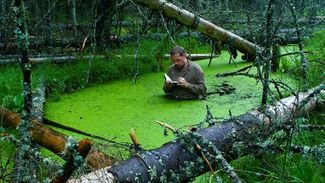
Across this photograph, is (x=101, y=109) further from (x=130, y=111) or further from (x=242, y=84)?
(x=242, y=84)

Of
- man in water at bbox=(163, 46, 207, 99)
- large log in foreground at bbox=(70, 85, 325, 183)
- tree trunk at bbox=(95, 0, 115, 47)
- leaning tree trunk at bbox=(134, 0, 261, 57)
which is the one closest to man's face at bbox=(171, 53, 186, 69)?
man in water at bbox=(163, 46, 207, 99)

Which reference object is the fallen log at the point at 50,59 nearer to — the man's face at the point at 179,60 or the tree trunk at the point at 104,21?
the tree trunk at the point at 104,21

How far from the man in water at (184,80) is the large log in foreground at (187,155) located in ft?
7.40

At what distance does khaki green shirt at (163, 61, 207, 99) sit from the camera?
5676 mm

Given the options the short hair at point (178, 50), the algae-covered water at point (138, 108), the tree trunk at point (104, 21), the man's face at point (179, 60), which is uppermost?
the tree trunk at point (104, 21)

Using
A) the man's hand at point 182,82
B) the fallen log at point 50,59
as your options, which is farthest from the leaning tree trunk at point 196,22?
the fallen log at point 50,59

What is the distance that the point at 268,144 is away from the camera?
2943 millimetres

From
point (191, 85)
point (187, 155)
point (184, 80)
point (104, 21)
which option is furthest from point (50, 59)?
point (187, 155)

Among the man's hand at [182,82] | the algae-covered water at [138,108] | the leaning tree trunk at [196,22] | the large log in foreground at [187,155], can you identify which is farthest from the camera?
the leaning tree trunk at [196,22]

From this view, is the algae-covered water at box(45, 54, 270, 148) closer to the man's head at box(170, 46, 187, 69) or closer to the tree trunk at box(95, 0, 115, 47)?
the man's head at box(170, 46, 187, 69)

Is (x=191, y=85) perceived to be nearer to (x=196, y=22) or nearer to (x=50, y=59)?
(x=196, y=22)

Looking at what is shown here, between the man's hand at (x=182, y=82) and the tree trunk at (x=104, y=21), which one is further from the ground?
the tree trunk at (x=104, y=21)

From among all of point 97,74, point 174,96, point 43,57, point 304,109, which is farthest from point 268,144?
point 43,57

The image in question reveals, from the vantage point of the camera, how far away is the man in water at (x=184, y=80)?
A: 5.67 metres
